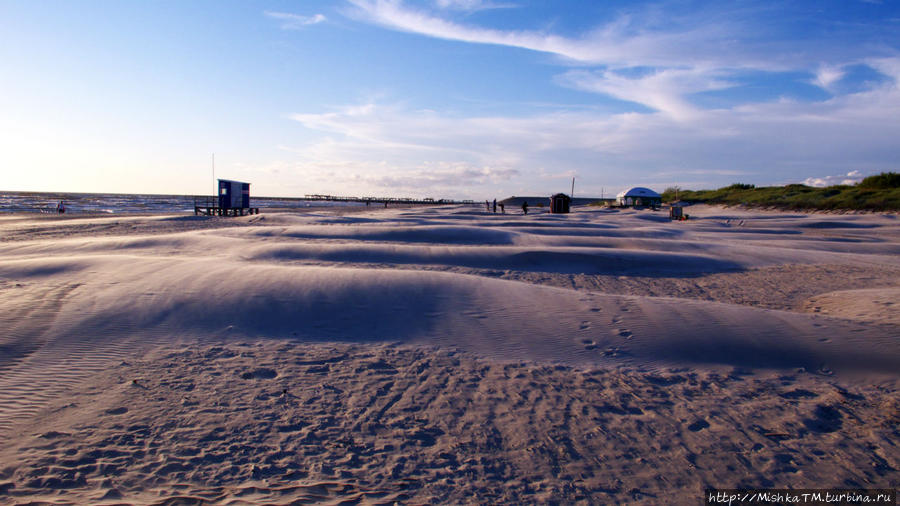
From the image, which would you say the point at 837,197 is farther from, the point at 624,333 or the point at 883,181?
the point at 624,333

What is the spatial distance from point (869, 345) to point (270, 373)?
663cm

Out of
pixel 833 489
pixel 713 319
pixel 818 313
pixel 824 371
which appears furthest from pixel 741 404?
pixel 818 313

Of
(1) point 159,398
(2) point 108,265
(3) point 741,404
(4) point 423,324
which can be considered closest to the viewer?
(1) point 159,398

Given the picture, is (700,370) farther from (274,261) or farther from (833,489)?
(274,261)

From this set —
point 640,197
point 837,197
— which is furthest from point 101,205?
point 837,197

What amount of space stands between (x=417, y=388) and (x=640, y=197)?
58.1 m

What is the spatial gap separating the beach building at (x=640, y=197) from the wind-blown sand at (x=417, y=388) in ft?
167

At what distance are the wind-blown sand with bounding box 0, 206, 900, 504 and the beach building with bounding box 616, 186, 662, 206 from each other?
2010 inches

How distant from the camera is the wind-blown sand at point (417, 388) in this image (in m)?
3.07

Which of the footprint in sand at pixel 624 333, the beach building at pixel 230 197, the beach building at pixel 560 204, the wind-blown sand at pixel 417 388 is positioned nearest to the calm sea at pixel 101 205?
the beach building at pixel 230 197

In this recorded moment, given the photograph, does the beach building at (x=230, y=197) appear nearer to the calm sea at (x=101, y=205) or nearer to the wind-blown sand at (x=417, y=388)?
the calm sea at (x=101, y=205)

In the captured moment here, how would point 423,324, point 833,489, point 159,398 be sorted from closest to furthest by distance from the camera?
point 833,489
point 159,398
point 423,324

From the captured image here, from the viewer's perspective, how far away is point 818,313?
716 cm

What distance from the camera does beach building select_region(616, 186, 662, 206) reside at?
56500mm
